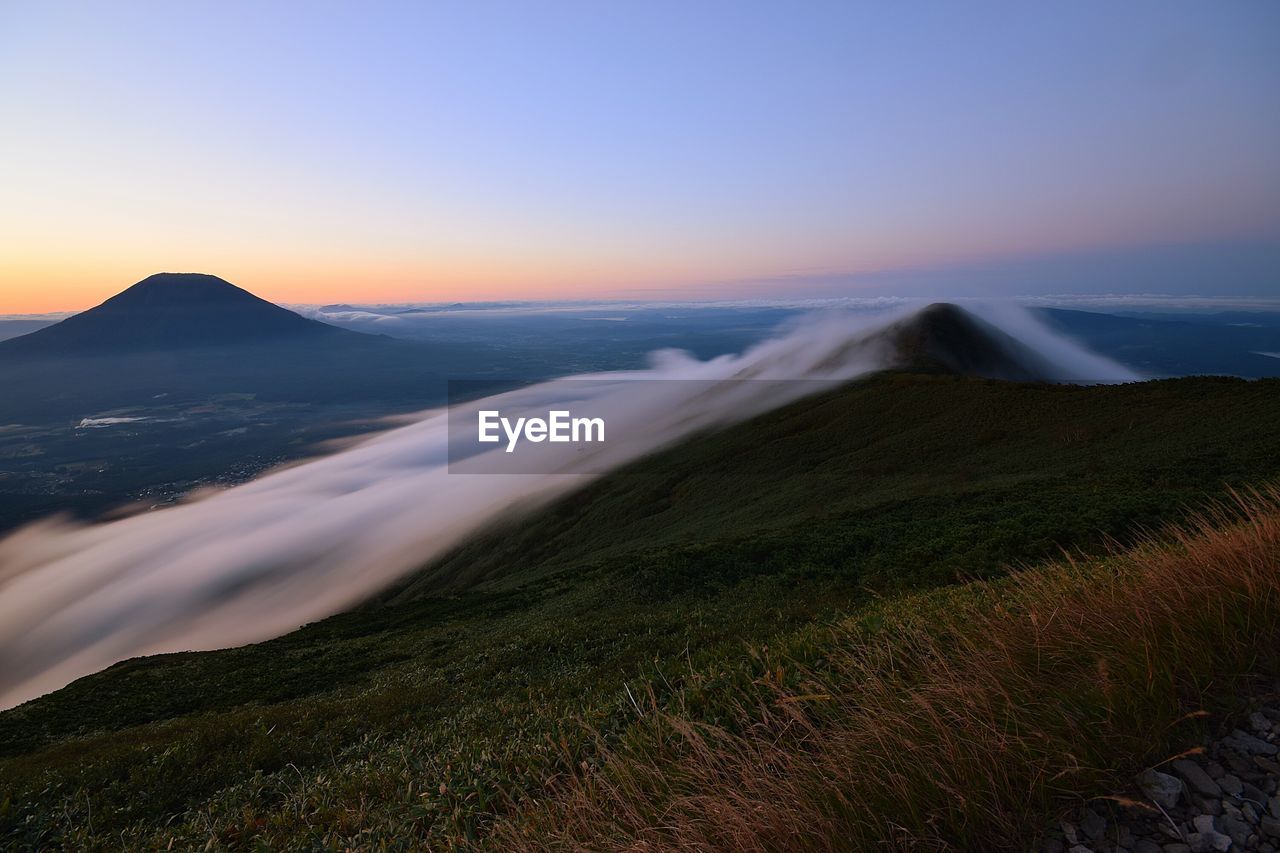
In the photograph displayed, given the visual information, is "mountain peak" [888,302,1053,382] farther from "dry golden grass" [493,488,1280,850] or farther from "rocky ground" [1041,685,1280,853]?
"rocky ground" [1041,685,1280,853]

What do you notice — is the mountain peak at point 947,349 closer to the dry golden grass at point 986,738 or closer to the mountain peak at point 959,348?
the mountain peak at point 959,348

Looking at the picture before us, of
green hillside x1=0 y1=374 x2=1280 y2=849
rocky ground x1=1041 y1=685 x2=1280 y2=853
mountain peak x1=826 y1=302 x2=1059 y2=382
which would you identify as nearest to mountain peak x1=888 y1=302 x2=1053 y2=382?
mountain peak x1=826 y1=302 x2=1059 y2=382

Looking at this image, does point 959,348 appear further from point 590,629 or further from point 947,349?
point 590,629

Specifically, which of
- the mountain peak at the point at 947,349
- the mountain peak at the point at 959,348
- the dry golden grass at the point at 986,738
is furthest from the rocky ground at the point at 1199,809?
the mountain peak at the point at 959,348

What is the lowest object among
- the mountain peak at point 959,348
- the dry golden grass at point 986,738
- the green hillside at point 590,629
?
the green hillside at point 590,629

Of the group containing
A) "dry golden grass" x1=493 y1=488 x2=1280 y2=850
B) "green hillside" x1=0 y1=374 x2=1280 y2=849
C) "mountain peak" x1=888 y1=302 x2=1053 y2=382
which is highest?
"mountain peak" x1=888 y1=302 x2=1053 y2=382

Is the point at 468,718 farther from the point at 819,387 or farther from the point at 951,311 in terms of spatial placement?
the point at 951,311
